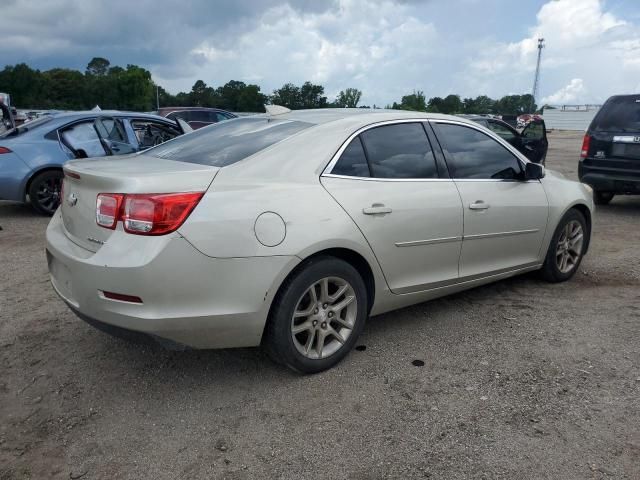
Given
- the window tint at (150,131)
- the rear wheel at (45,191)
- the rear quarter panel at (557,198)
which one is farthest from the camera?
the window tint at (150,131)

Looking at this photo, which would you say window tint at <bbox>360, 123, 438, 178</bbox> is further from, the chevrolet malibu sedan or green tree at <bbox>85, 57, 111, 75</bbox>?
green tree at <bbox>85, 57, 111, 75</bbox>

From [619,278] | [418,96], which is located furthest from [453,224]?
[418,96]

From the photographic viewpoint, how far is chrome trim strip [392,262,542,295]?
381 centimetres

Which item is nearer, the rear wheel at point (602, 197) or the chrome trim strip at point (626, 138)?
the chrome trim strip at point (626, 138)

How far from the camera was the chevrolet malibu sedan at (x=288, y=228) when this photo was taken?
2.80 meters

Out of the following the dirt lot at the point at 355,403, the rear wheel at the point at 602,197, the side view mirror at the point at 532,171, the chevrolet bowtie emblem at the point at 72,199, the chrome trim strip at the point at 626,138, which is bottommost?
the dirt lot at the point at 355,403

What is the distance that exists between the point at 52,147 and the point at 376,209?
19.9 ft

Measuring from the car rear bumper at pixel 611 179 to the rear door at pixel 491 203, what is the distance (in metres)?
→ 4.35

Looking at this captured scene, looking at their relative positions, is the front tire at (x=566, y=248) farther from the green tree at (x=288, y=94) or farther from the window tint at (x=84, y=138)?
the green tree at (x=288, y=94)

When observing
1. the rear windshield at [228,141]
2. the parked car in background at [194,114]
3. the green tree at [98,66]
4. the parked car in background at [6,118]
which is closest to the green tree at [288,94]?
the parked car in background at [194,114]

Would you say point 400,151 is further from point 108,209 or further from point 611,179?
point 611,179

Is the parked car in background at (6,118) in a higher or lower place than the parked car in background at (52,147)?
higher

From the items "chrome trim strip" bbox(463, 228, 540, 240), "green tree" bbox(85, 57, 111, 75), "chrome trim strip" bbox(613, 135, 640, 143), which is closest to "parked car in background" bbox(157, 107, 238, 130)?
"chrome trim strip" bbox(613, 135, 640, 143)

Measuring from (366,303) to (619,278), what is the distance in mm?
3118
